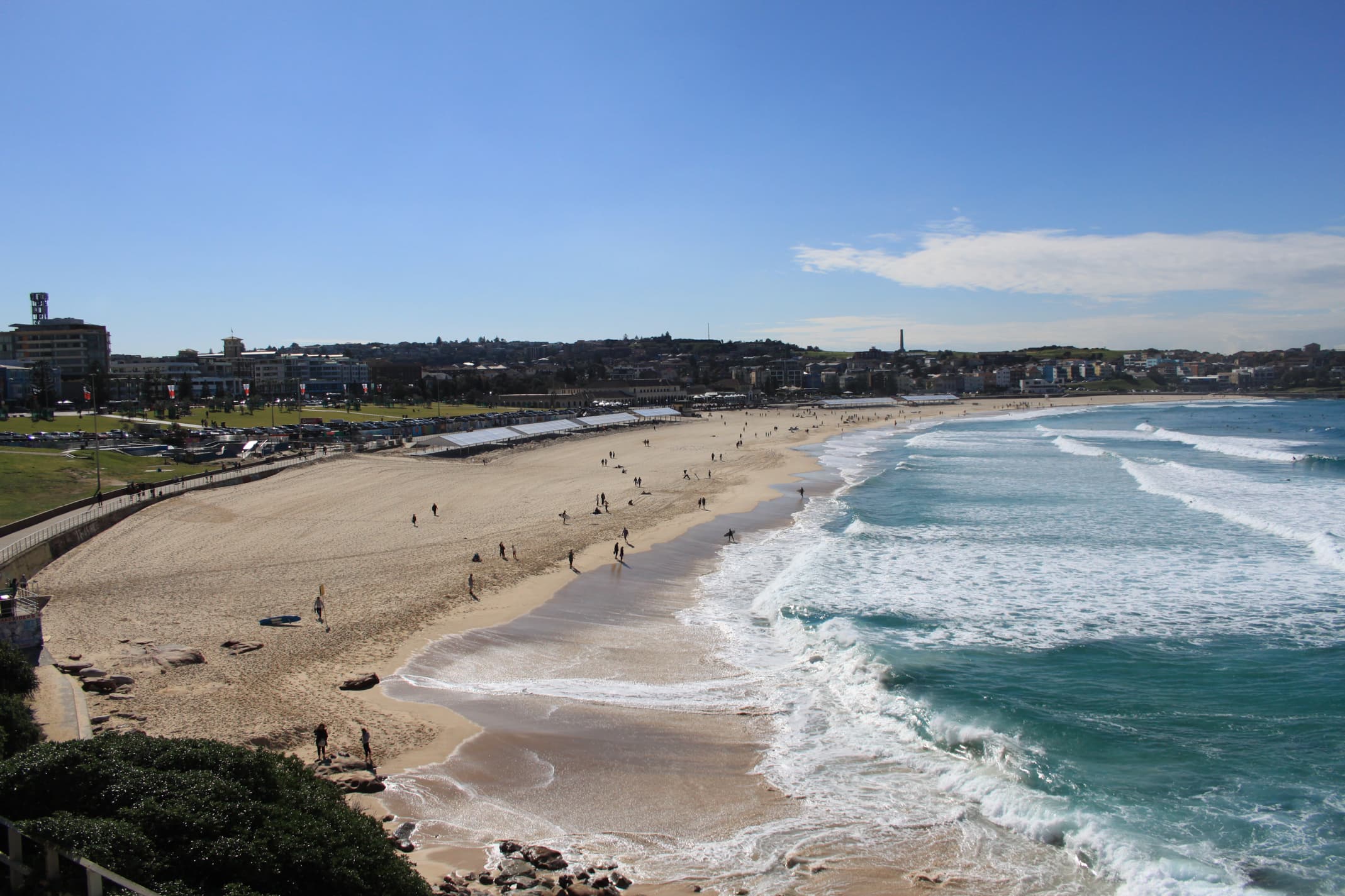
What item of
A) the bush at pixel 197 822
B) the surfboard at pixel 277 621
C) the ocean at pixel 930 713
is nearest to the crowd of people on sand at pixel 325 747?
the ocean at pixel 930 713

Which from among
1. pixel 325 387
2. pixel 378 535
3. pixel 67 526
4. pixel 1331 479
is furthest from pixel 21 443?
pixel 325 387

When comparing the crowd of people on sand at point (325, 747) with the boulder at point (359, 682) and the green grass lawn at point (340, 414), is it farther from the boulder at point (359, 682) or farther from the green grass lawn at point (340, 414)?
the green grass lawn at point (340, 414)

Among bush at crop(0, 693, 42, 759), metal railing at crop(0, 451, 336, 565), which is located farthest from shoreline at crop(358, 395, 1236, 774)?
metal railing at crop(0, 451, 336, 565)

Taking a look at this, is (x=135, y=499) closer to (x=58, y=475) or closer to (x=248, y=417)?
(x=58, y=475)

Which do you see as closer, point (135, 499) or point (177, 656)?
point (177, 656)

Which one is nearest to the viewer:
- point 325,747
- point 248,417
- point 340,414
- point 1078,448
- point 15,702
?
point 15,702

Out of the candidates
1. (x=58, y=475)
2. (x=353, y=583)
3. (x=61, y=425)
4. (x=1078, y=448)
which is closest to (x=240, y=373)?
(x=61, y=425)
